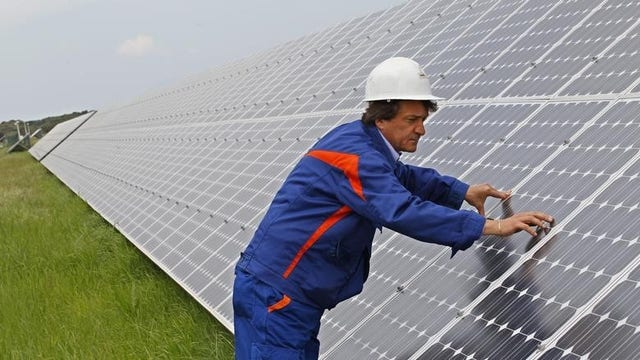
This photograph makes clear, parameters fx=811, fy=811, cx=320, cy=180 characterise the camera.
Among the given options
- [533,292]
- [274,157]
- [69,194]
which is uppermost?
[533,292]

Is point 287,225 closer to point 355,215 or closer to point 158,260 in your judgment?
point 355,215

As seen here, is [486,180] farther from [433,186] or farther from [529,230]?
[529,230]

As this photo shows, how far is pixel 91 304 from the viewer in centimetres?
1037

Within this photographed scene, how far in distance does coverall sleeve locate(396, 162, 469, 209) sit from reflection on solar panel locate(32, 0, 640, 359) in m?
0.36

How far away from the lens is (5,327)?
996cm

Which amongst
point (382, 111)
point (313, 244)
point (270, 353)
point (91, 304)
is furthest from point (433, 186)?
point (91, 304)

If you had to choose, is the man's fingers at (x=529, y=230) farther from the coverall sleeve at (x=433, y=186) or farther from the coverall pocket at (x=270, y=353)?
the coverall pocket at (x=270, y=353)

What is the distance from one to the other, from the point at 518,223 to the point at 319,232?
1.09 meters

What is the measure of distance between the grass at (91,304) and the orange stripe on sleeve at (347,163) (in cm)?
392

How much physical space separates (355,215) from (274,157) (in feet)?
19.2

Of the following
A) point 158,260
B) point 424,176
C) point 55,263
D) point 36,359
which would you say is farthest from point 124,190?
point 424,176

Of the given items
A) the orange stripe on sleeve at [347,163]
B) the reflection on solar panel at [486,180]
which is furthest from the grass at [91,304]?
the orange stripe on sleeve at [347,163]

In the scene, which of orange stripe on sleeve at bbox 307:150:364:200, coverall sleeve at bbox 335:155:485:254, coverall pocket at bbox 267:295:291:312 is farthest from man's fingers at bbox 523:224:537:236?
coverall pocket at bbox 267:295:291:312

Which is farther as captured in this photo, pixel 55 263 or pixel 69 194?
pixel 69 194
